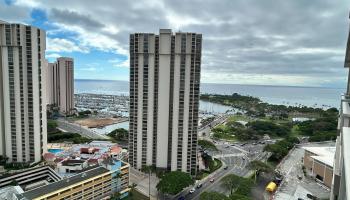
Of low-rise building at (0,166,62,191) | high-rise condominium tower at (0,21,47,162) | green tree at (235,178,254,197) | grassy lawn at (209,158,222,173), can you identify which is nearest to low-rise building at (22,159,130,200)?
low-rise building at (0,166,62,191)

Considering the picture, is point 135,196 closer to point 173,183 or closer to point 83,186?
point 173,183

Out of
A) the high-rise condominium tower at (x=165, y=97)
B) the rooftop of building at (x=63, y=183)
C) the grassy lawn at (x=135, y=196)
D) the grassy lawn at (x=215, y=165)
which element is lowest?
the grassy lawn at (x=135, y=196)

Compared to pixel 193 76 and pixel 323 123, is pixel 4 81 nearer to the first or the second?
pixel 193 76

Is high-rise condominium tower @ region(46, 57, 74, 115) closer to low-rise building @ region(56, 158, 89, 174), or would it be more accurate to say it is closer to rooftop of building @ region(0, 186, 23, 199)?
low-rise building @ region(56, 158, 89, 174)

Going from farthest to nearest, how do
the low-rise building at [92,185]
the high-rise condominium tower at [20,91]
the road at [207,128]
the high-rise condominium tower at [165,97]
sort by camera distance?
1. the road at [207,128]
2. the high-rise condominium tower at [20,91]
3. the high-rise condominium tower at [165,97]
4. the low-rise building at [92,185]

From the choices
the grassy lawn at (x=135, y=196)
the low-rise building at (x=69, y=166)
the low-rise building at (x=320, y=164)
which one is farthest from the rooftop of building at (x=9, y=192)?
the low-rise building at (x=320, y=164)

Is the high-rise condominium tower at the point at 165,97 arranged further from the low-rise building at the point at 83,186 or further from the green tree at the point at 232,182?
the low-rise building at the point at 83,186

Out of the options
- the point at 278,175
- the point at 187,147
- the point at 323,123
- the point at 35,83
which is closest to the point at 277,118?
the point at 323,123
